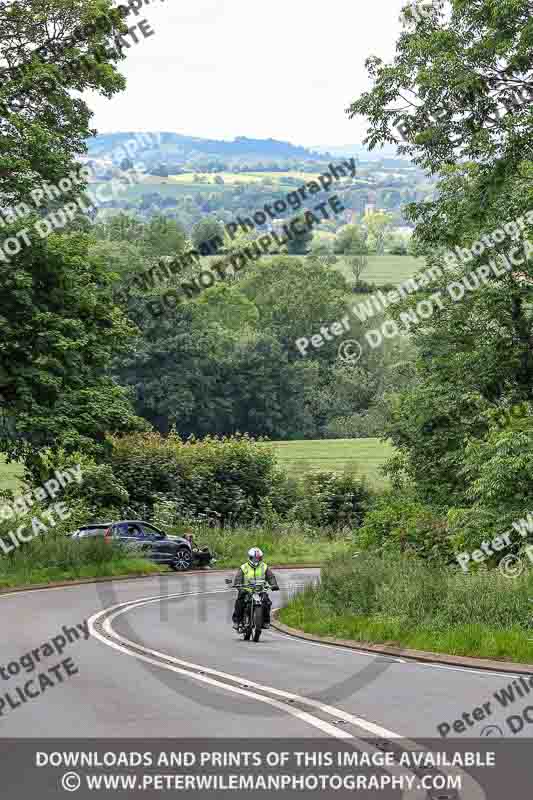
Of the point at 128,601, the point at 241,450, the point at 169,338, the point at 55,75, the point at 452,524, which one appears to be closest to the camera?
the point at 452,524

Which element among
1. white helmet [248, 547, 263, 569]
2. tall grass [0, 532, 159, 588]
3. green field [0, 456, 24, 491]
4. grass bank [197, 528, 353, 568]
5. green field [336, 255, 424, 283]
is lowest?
white helmet [248, 547, 263, 569]

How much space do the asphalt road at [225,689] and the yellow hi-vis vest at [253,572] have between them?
3.75 feet

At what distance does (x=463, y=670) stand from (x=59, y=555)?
80.1 feet

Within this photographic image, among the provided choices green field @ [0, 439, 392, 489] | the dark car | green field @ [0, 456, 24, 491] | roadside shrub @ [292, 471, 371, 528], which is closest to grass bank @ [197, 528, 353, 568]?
the dark car

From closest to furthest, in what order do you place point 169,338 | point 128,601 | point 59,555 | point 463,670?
1. point 463,670
2. point 128,601
3. point 59,555
4. point 169,338

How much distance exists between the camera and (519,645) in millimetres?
17062

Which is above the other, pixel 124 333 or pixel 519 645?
pixel 124 333

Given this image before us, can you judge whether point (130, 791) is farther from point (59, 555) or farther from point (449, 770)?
point (59, 555)

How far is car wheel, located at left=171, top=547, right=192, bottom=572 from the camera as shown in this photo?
4356cm

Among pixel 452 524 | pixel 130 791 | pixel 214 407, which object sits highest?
pixel 214 407

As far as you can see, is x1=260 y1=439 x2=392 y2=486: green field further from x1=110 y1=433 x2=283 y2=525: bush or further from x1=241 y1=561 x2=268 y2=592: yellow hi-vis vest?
x1=241 y1=561 x2=268 y2=592: yellow hi-vis vest

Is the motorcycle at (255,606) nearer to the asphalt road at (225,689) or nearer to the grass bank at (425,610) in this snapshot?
the asphalt road at (225,689)

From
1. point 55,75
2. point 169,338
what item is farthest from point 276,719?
point 169,338

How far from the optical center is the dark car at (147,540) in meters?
41.8
